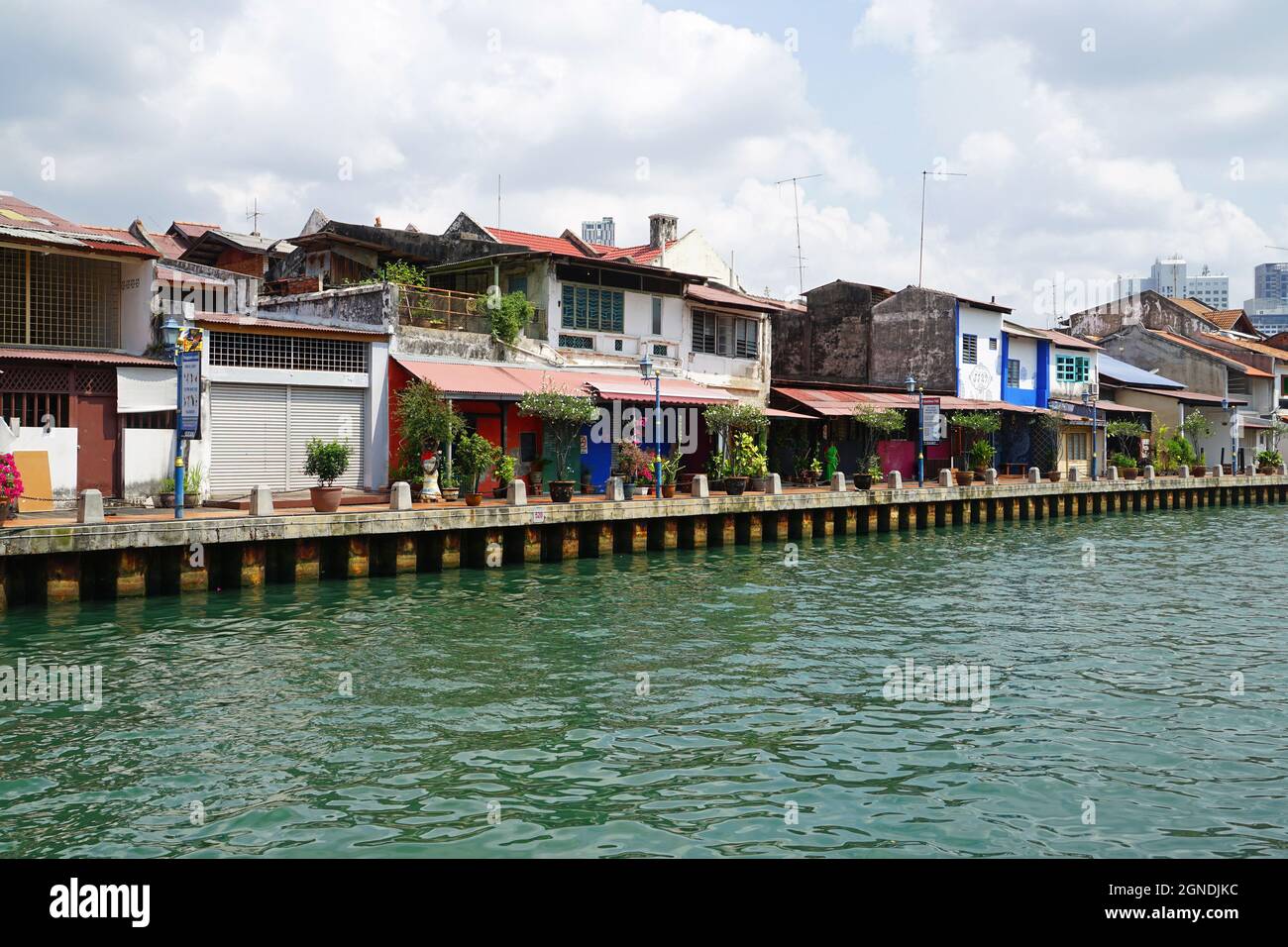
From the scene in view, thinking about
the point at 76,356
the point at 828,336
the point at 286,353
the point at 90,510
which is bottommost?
the point at 90,510

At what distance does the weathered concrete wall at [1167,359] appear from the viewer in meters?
60.1

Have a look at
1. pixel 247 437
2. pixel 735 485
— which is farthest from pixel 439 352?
pixel 735 485

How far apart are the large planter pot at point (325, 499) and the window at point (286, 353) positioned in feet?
17.0

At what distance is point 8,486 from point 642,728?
1242 cm

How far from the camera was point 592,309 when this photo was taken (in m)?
32.6

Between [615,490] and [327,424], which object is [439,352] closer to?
[327,424]

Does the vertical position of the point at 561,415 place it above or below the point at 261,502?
above

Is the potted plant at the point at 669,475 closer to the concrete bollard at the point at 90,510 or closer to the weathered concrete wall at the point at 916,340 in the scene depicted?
the concrete bollard at the point at 90,510

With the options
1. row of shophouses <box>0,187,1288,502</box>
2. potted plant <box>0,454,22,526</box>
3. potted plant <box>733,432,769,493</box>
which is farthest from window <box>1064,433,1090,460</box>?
potted plant <box>0,454,22,526</box>

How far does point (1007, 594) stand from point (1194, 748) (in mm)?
10076

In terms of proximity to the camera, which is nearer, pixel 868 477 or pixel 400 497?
pixel 400 497

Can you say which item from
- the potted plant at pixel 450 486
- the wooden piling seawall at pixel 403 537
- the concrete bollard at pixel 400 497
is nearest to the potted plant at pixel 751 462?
the wooden piling seawall at pixel 403 537

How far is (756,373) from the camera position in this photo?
38281mm
